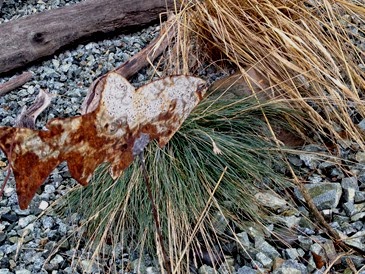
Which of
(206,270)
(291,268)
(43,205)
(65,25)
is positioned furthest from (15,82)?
(291,268)

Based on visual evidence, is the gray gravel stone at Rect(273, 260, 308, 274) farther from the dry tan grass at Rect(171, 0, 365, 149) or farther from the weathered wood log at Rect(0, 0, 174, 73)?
the weathered wood log at Rect(0, 0, 174, 73)

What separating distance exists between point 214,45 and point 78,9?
2.54 feet

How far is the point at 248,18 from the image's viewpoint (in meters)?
2.04

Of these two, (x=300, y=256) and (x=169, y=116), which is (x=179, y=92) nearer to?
(x=169, y=116)

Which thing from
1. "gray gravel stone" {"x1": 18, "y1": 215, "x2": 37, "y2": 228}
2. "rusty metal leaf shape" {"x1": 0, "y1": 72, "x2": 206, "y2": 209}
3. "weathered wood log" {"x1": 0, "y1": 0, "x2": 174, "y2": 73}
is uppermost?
"rusty metal leaf shape" {"x1": 0, "y1": 72, "x2": 206, "y2": 209}

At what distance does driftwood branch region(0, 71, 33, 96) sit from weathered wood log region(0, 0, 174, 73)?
9 cm

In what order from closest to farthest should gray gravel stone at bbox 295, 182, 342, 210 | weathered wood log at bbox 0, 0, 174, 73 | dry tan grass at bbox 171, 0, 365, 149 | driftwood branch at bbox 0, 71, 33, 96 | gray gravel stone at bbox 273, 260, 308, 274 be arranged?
1. gray gravel stone at bbox 273, 260, 308, 274
2. gray gravel stone at bbox 295, 182, 342, 210
3. dry tan grass at bbox 171, 0, 365, 149
4. driftwood branch at bbox 0, 71, 33, 96
5. weathered wood log at bbox 0, 0, 174, 73

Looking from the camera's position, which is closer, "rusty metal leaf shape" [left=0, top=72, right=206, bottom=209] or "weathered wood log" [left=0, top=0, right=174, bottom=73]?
"rusty metal leaf shape" [left=0, top=72, right=206, bottom=209]

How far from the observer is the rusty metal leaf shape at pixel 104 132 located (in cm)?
101

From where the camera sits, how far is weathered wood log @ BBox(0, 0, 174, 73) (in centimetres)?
250

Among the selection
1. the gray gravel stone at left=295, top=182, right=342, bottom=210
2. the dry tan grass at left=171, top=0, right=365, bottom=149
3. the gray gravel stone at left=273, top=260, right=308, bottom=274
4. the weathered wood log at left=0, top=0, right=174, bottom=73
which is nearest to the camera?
the gray gravel stone at left=273, top=260, right=308, bottom=274

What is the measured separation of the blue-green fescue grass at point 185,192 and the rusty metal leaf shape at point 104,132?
1.35 feet

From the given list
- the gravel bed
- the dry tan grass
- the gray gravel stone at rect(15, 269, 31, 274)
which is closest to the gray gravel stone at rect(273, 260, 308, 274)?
the gravel bed

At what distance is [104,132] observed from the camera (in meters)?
1.10
